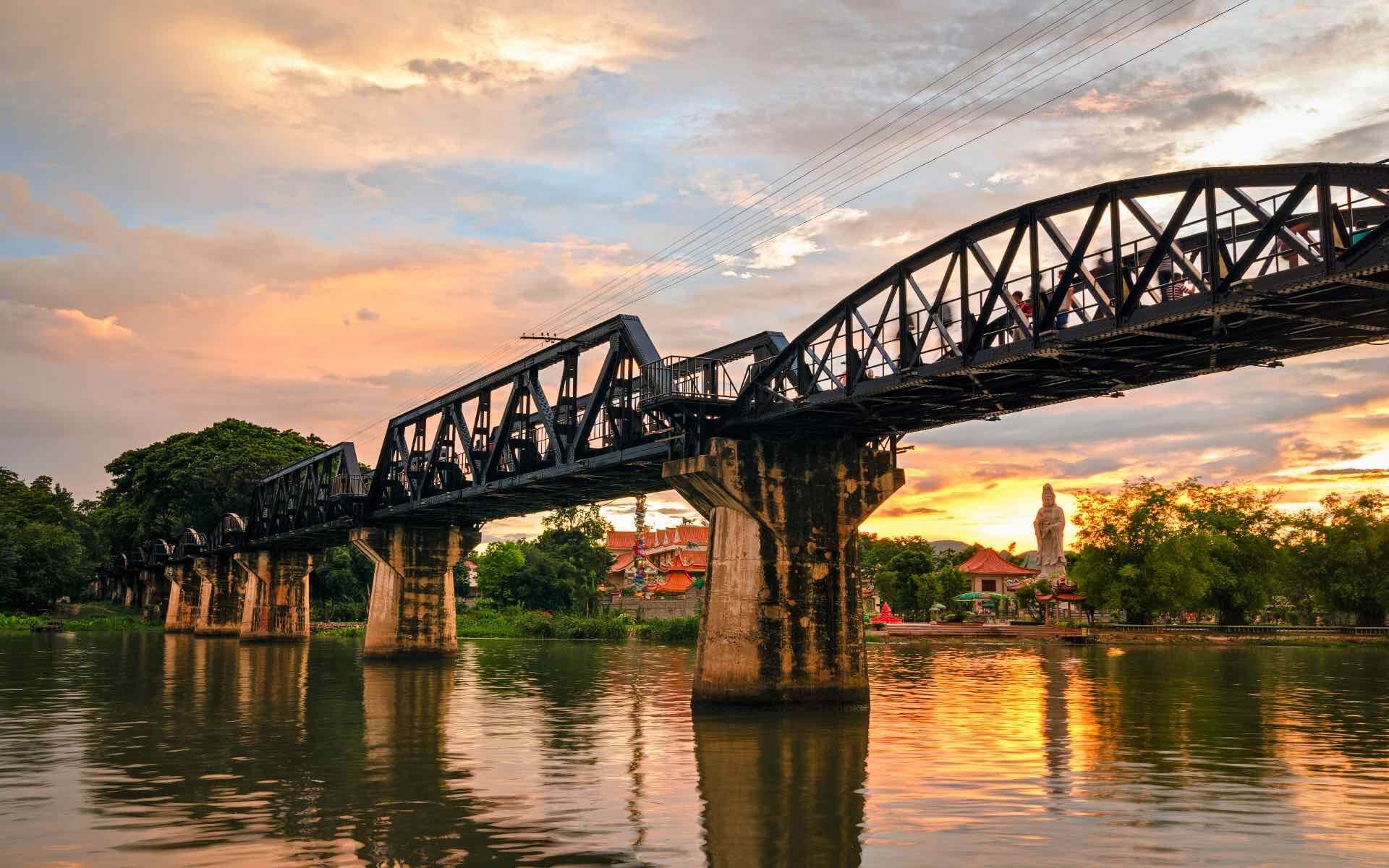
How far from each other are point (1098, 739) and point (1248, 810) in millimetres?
11540

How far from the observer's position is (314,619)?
438 ft

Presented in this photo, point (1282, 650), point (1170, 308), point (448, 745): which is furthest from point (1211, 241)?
point (1282, 650)

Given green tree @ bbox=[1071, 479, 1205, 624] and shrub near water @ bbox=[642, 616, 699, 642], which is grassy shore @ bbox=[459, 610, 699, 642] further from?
green tree @ bbox=[1071, 479, 1205, 624]

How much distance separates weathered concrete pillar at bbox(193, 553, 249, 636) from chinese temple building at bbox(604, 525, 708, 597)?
44.0 meters

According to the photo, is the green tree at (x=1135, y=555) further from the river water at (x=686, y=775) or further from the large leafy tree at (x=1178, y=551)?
the river water at (x=686, y=775)

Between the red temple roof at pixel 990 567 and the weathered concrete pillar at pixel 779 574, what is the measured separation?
371 ft

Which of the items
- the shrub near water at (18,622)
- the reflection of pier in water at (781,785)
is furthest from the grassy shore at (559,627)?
the reflection of pier in water at (781,785)

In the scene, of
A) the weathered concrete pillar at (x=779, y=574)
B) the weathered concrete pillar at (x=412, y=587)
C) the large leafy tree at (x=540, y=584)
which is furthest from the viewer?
the large leafy tree at (x=540, y=584)

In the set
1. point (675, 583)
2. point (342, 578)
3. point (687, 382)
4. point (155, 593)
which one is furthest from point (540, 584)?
point (687, 382)

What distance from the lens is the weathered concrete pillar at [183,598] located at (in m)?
132

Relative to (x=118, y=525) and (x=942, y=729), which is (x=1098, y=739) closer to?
(x=942, y=729)

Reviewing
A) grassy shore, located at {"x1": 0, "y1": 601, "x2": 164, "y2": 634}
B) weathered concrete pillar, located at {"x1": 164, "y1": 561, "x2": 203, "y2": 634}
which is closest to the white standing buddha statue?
weathered concrete pillar, located at {"x1": 164, "y1": 561, "x2": 203, "y2": 634}

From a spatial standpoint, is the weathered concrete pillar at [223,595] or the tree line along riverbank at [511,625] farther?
the weathered concrete pillar at [223,595]

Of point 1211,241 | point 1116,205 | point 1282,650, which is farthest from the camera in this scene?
point 1282,650
